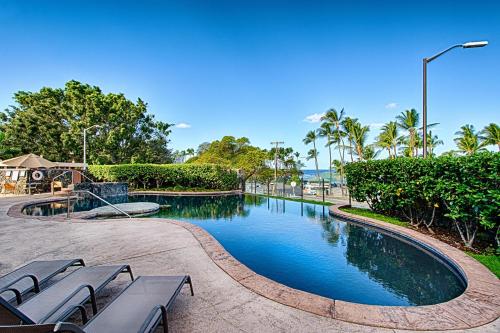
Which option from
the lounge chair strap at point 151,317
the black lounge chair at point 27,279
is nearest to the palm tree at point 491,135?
the lounge chair strap at point 151,317

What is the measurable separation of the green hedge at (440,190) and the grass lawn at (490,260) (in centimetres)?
46

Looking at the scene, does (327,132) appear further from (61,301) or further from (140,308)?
(61,301)

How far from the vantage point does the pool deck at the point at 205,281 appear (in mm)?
2783

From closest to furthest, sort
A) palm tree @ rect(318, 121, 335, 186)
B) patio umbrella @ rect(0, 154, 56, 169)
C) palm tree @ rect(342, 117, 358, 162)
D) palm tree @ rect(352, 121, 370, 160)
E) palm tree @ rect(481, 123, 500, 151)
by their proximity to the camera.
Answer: patio umbrella @ rect(0, 154, 56, 169) → palm tree @ rect(481, 123, 500, 151) → palm tree @ rect(352, 121, 370, 160) → palm tree @ rect(342, 117, 358, 162) → palm tree @ rect(318, 121, 335, 186)

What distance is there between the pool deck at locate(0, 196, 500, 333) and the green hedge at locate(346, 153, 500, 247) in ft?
4.81

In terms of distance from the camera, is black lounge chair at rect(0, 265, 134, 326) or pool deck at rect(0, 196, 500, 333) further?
pool deck at rect(0, 196, 500, 333)

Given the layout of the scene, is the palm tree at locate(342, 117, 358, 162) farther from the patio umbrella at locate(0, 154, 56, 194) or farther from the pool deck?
the patio umbrella at locate(0, 154, 56, 194)

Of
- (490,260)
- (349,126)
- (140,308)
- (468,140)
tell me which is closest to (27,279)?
(140,308)

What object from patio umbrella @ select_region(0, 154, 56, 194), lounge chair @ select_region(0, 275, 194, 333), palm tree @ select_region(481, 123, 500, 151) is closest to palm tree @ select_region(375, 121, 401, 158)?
palm tree @ select_region(481, 123, 500, 151)

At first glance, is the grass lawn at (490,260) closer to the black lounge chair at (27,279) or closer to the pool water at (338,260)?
the pool water at (338,260)

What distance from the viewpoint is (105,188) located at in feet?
59.8

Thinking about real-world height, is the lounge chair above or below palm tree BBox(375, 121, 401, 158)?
below

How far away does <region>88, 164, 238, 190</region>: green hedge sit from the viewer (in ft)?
68.5

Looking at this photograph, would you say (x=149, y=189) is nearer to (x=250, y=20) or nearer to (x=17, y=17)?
(x=17, y=17)
